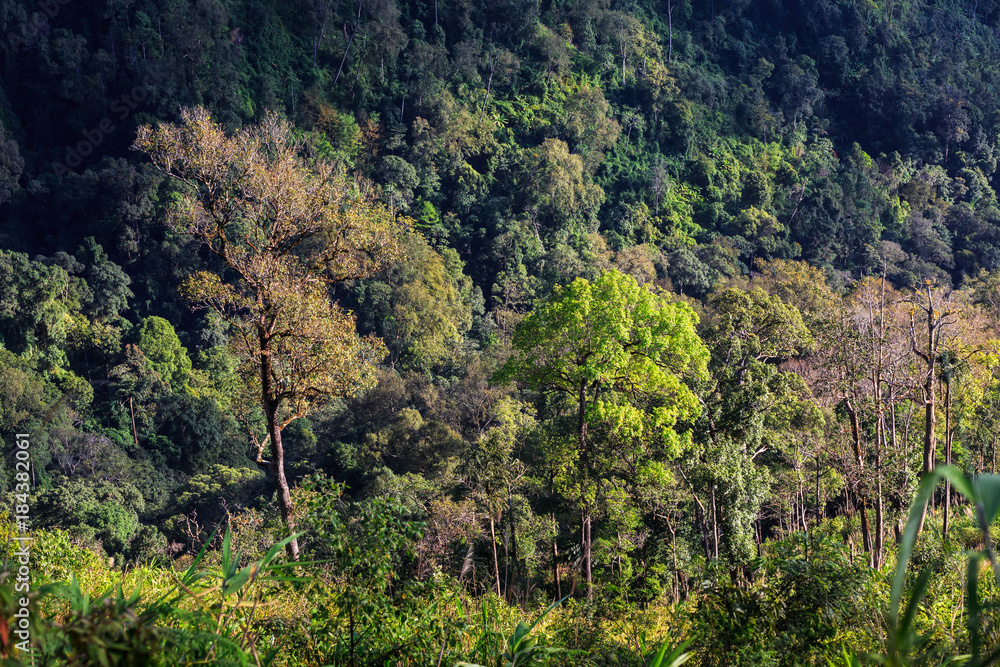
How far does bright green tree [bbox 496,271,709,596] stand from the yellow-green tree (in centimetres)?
338

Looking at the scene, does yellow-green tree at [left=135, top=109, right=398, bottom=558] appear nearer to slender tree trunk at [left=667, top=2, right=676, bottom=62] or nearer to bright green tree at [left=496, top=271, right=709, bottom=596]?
bright green tree at [left=496, top=271, right=709, bottom=596]

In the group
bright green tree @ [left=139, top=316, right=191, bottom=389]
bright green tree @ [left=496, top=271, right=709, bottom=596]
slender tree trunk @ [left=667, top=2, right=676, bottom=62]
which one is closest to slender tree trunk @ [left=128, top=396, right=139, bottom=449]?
bright green tree @ [left=139, top=316, right=191, bottom=389]

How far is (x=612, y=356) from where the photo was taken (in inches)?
404

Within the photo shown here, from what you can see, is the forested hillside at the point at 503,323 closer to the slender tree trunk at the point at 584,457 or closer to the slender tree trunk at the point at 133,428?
the slender tree trunk at the point at 584,457

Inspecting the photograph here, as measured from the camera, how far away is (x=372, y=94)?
42.8m

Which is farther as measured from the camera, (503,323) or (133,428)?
(503,323)

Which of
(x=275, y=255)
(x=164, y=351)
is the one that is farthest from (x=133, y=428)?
(x=275, y=255)

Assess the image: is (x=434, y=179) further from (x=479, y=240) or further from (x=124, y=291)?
(x=124, y=291)

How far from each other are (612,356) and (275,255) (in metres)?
4.93

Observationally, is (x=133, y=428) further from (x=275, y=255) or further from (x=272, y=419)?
(x=275, y=255)

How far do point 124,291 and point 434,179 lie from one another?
675 inches

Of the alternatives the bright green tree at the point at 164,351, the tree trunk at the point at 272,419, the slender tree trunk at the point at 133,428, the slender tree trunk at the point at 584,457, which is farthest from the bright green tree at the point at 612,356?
the bright green tree at the point at 164,351

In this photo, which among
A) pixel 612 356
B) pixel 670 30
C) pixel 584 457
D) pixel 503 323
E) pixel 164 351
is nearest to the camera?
pixel 612 356

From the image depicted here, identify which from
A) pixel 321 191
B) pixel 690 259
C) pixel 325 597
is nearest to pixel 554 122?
pixel 690 259
